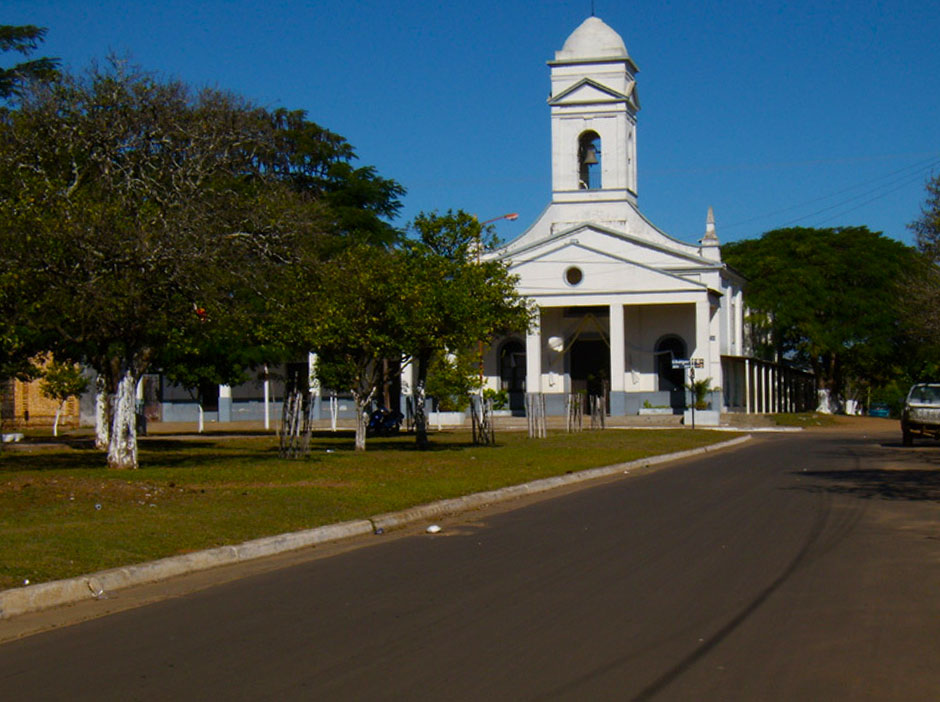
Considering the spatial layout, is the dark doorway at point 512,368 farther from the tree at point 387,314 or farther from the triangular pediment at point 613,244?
the tree at point 387,314

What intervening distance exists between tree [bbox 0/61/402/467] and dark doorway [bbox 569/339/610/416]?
3959cm

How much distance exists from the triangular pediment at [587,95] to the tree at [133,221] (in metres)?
36.7

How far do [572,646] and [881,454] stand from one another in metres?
24.6

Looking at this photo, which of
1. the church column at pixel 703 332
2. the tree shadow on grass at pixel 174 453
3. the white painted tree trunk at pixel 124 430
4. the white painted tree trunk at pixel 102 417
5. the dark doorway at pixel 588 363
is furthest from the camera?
the dark doorway at pixel 588 363

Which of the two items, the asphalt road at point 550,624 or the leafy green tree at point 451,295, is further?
the leafy green tree at point 451,295

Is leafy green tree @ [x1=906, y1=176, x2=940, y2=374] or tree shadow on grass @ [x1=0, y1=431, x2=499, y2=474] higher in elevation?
leafy green tree @ [x1=906, y1=176, x2=940, y2=374]

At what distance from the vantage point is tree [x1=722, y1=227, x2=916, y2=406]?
218ft

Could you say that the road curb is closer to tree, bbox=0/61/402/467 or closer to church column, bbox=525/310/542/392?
tree, bbox=0/61/402/467

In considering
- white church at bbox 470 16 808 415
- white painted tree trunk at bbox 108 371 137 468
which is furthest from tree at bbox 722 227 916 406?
white painted tree trunk at bbox 108 371 137 468

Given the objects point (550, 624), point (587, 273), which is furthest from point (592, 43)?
point (550, 624)

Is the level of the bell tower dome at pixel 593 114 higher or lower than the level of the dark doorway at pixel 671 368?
higher

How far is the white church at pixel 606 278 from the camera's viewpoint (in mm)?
58094

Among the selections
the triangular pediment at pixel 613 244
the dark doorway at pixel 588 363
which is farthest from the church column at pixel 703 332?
the dark doorway at pixel 588 363

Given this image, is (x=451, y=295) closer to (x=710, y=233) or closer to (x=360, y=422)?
(x=360, y=422)
